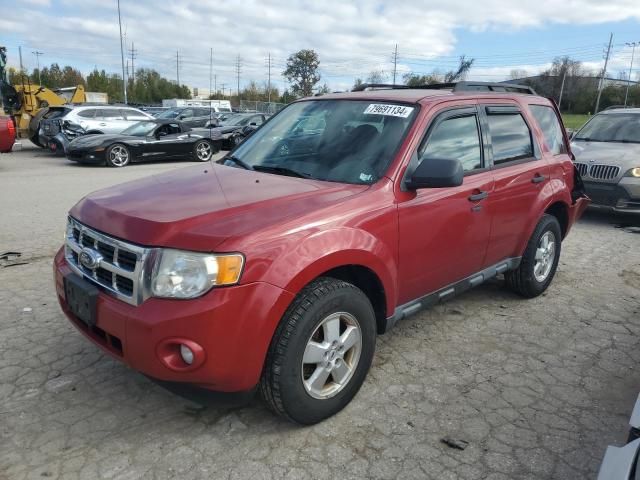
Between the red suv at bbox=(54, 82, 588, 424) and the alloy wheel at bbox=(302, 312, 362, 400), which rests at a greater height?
the red suv at bbox=(54, 82, 588, 424)

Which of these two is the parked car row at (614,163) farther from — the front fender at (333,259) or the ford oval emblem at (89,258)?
the ford oval emblem at (89,258)

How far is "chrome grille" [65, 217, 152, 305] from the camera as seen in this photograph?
2.44 metres

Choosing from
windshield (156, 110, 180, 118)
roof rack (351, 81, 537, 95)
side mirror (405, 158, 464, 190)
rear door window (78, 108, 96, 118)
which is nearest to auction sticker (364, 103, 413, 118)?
side mirror (405, 158, 464, 190)

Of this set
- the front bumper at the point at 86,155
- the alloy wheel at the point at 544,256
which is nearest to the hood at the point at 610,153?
the alloy wheel at the point at 544,256

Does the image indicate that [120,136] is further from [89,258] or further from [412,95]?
[89,258]

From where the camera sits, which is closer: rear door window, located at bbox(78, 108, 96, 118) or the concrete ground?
the concrete ground

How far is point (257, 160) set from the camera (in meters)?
3.74

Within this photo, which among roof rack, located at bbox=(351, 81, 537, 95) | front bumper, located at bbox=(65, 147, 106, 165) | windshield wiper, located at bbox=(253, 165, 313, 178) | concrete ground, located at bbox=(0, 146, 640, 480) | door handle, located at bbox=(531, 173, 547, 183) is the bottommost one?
concrete ground, located at bbox=(0, 146, 640, 480)

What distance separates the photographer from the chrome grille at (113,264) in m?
2.44

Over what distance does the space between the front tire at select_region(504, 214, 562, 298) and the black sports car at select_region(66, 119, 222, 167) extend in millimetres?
12023

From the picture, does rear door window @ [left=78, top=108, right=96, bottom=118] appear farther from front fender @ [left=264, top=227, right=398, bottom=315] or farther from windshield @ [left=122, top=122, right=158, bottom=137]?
front fender @ [left=264, top=227, right=398, bottom=315]

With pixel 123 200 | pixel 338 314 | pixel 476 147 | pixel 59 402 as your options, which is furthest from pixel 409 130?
pixel 59 402

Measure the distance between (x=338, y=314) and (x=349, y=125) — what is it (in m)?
1.41

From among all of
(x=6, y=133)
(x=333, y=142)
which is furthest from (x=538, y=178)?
(x=6, y=133)
